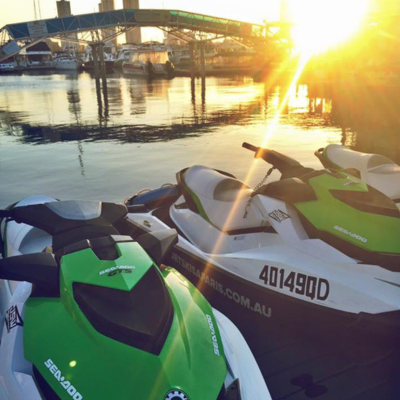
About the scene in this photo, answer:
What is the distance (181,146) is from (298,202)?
9.49m

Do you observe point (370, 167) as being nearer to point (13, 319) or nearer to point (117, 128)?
point (13, 319)

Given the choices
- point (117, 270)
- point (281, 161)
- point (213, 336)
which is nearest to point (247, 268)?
point (281, 161)

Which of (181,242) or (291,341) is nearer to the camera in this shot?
(291,341)

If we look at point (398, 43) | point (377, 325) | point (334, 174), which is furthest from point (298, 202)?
point (398, 43)

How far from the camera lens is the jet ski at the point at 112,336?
5.30 feet

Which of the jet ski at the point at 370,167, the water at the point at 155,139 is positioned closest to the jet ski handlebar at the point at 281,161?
the jet ski at the point at 370,167

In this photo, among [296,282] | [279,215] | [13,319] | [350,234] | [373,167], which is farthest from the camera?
[373,167]

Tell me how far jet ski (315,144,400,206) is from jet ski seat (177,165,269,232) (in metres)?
1.15

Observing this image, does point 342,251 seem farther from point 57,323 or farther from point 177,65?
point 177,65

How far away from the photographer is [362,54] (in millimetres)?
33094

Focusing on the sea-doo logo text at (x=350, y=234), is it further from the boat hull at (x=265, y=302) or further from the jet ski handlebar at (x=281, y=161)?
the jet ski handlebar at (x=281, y=161)

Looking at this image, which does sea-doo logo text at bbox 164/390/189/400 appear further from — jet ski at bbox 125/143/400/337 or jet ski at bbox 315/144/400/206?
jet ski at bbox 315/144/400/206

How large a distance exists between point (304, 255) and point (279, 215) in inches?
15.1

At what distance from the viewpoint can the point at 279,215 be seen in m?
3.39
